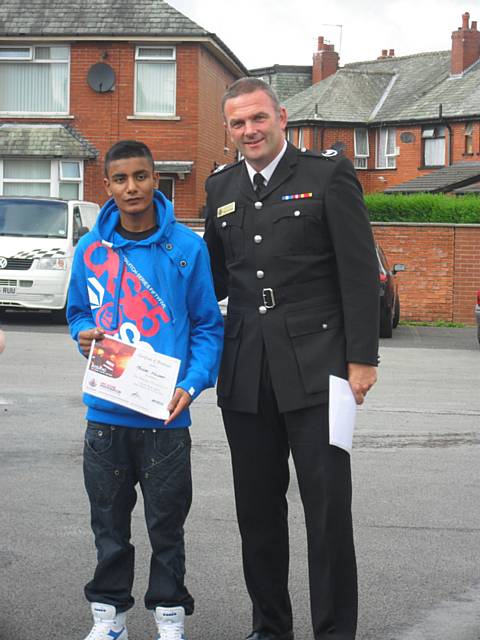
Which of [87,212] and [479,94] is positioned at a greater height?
[479,94]

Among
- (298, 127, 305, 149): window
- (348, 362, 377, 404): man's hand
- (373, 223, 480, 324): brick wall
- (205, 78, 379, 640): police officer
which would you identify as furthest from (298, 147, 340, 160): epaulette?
(298, 127, 305, 149): window

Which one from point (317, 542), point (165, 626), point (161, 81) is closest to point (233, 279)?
point (317, 542)

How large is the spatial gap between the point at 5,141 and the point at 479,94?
27327mm

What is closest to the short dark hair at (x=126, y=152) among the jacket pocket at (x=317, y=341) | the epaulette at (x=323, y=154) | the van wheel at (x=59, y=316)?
the epaulette at (x=323, y=154)

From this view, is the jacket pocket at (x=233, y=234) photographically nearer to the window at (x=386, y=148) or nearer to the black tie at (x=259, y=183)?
the black tie at (x=259, y=183)

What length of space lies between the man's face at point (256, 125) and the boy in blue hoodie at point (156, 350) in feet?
1.14

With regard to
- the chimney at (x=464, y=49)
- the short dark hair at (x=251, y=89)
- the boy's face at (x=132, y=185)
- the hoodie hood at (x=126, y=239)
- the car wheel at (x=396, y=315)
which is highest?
the chimney at (x=464, y=49)

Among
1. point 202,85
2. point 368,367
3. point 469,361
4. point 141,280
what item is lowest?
point 469,361

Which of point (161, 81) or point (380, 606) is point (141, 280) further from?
point (161, 81)

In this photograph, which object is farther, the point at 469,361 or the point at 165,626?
the point at 469,361

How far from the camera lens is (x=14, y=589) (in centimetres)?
541

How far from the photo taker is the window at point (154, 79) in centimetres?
3253

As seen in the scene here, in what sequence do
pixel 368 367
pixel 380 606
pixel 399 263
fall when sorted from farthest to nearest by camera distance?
1. pixel 399 263
2. pixel 380 606
3. pixel 368 367

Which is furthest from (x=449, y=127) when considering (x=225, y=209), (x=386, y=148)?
(x=225, y=209)
